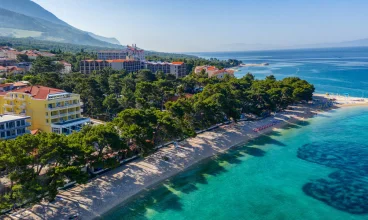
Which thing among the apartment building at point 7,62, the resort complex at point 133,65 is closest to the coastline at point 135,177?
the resort complex at point 133,65

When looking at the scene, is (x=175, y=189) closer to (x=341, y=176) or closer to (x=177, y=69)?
(x=341, y=176)

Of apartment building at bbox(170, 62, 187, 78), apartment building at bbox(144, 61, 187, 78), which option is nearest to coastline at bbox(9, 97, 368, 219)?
apartment building at bbox(170, 62, 187, 78)

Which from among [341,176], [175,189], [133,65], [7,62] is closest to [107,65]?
[133,65]

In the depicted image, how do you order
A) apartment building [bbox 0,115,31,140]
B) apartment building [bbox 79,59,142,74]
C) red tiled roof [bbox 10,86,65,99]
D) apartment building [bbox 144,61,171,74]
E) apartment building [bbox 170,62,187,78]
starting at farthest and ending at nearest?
1. apartment building [bbox 144,61,171,74]
2. apartment building [bbox 170,62,187,78]
3. apartment building [bbox 79,59,142,74]
4. red tiled roof [bbox 10,86,65,99]
5. apartment building [bbox 0,115,31,140]

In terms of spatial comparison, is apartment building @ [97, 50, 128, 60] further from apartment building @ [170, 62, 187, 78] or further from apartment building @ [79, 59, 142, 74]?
apartment building @ [170, 62, 187, 78]

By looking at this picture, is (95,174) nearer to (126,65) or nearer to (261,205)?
(261,205)
